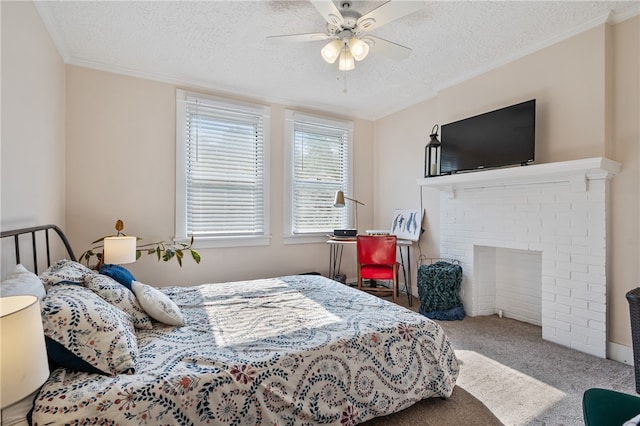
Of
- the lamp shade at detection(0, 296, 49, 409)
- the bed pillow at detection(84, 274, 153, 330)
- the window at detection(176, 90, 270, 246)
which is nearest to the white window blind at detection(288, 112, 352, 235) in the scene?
the window at detection(176, 90, 270, 246)

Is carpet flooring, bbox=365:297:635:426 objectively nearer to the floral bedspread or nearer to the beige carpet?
the beige carpet

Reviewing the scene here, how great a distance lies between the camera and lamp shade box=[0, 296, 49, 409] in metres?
0.75

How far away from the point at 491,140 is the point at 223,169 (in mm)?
3006

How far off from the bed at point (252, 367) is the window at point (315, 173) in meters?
2.23

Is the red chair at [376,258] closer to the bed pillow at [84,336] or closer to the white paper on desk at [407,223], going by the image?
the white paper on desk at [407,223]

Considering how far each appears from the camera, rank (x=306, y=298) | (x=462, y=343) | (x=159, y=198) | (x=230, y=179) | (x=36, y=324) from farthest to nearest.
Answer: (x=230, y=179), (x=159, y=198), (x=462, y=343), (x=306, y=298), (x=36, y=324)

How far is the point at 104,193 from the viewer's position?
322 cm

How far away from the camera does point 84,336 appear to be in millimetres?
1219

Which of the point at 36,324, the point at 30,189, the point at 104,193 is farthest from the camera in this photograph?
the point at 104,193

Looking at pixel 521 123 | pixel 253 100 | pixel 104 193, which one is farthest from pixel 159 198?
pixel 521 123

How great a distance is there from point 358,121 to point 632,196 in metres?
3.32

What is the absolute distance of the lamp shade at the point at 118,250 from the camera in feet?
8.48

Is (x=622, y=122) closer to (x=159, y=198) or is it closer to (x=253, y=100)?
(x=253, y=100)

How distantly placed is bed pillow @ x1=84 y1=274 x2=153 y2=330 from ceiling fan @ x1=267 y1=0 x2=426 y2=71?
189cm
